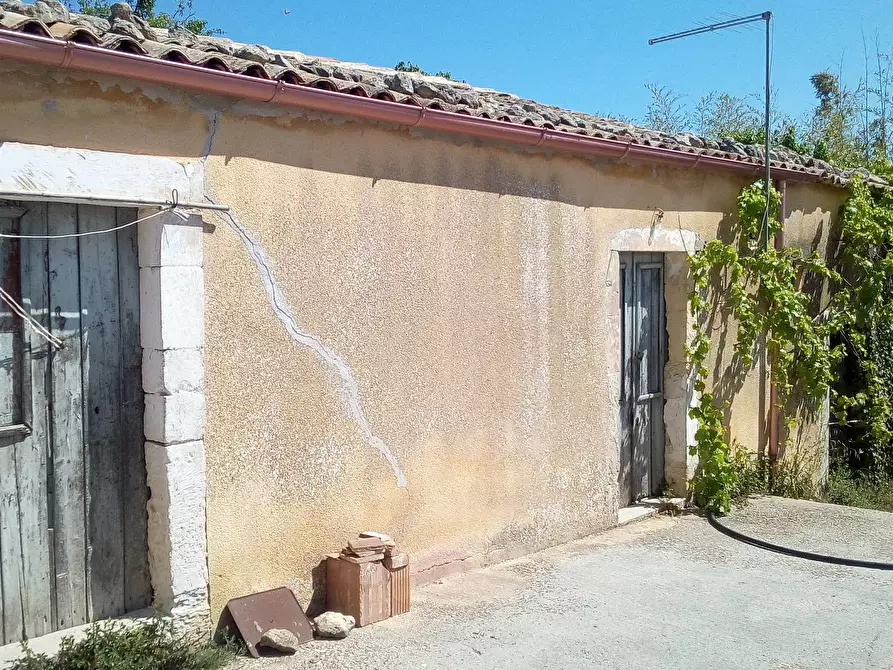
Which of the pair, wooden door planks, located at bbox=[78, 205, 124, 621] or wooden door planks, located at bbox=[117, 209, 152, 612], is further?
wooden door planks, located at bbox=[117, 209, 152, 612]

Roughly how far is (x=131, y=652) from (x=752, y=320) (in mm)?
5850

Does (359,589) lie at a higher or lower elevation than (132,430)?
lower

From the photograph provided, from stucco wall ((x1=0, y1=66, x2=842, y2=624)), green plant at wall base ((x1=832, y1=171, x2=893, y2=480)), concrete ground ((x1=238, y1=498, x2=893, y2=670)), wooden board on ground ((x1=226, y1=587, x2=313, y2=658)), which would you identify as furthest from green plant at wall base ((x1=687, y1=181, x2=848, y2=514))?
wooden board on ground ((x1=226, y1=587, x2=313, y2=658))

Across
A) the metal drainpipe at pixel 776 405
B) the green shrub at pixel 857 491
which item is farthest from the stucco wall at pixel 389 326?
the green shrub at pixel 857 491

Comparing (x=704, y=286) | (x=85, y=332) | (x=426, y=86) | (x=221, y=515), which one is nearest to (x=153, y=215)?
(x=85, y=332)

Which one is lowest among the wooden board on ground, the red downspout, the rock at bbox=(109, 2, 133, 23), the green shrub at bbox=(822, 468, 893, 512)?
the green shrub at bbox=(822, 468, 893, 512)

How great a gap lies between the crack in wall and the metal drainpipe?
451 centimetres

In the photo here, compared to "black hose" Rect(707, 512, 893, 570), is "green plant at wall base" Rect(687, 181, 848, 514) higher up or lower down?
higher up

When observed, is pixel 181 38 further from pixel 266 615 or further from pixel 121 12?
pixel 266 615

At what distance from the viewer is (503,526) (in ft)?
19.1

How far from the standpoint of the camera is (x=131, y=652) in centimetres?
369

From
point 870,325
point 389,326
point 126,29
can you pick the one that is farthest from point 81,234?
point 870,325

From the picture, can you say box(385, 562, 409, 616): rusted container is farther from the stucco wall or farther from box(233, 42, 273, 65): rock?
box(233, 42, 273, 65): rock

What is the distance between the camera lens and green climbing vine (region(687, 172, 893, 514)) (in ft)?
23.5
